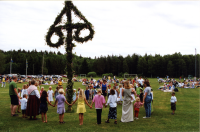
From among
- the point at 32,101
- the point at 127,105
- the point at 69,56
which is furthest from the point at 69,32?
the point at 127,105

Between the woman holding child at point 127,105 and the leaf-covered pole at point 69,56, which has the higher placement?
the leaf-covered pole at point 69,56

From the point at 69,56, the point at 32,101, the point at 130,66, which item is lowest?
the point at 32,101

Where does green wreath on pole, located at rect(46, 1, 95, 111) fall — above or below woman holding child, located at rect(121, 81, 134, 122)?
above

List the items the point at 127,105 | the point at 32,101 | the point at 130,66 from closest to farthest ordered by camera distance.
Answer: the point at 127,105
the point at 32,101
the point at 130,66

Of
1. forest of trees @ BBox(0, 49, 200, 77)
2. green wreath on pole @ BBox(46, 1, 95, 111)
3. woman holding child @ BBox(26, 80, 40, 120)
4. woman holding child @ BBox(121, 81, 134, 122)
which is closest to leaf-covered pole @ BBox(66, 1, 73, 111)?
green wreath on pole @ BBox(46, 1, 95, 111)

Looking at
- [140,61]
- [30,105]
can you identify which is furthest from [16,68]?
[30,105]

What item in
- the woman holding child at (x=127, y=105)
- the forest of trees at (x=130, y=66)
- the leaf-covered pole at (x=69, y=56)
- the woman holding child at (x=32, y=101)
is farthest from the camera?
the forest of trees at (x=130, y=66)

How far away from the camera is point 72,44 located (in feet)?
37.9

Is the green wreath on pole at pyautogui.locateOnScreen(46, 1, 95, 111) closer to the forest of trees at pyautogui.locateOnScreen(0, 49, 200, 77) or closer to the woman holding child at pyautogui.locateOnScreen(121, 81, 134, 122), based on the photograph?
the woman holding child at pyautogui.locateOnScreen(121, 81, 134, 122)

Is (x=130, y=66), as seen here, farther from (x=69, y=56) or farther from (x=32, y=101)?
(x=32, y=101)

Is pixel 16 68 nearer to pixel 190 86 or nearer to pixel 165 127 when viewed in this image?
pixel 190 86

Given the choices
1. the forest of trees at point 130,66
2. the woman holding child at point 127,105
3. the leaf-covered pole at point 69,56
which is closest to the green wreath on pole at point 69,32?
the leaf-covered pole at point 69,56

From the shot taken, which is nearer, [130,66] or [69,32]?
[69,32]

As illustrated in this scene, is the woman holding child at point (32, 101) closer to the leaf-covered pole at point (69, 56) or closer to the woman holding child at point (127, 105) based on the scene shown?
the leaf-covered pole at point (69, 56)
